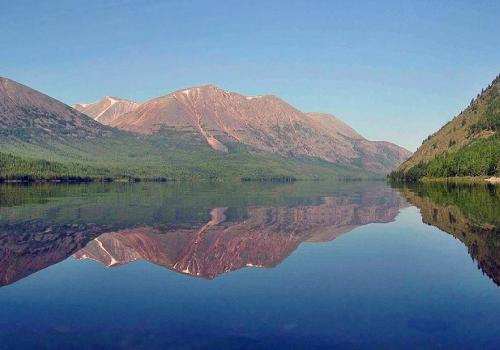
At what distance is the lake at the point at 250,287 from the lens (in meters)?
20.7

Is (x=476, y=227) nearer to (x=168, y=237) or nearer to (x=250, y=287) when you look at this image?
(x=168, y=237)

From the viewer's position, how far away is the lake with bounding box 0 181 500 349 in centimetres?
2066

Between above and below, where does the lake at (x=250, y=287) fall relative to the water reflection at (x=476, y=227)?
below

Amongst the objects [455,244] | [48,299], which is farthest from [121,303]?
[455,244]

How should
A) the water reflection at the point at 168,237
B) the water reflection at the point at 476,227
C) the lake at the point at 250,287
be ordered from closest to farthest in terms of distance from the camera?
the lake at the point at 250,287 < the water reflection at the point at 476,227 < the water reflection at the point at 168,237

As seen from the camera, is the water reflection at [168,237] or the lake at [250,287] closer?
the lake at [250,287]

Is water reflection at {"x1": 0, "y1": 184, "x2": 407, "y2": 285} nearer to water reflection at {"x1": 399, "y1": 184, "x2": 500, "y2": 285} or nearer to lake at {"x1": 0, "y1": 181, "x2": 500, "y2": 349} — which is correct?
lake at {"x1": 0, "y1": 181, "x2": 500, "y2": 349}

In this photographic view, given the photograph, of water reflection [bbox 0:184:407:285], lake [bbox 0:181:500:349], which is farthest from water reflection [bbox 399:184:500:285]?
water reflection [bbox 0:184:407:285]

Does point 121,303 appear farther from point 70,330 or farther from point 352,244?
point 352,244

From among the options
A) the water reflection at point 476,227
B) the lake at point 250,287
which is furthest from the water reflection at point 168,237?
the water reflection at point 476,227

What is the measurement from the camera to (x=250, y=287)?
2988 centimetres

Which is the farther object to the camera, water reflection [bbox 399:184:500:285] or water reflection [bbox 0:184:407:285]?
water reflection [bbox 0:184:407:285]

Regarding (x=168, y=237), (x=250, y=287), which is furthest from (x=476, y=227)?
(x=250, y=287)

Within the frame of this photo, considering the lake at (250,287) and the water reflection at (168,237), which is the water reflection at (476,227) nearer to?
the lake at (250,287)
